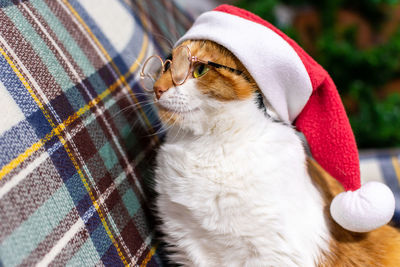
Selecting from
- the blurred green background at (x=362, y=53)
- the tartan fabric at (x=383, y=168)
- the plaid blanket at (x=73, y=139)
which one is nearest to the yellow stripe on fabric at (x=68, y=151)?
the plaid blanket at (x=73, y=139)

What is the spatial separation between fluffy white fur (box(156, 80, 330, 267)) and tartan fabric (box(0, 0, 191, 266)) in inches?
3.3

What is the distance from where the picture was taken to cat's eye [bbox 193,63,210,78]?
1.87ft

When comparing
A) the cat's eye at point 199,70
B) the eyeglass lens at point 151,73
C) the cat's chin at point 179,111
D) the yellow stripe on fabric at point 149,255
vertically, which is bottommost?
the yellow stripe on fabric at point 149,255

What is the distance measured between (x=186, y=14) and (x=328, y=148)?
76cm

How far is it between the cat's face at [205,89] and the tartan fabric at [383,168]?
0.61 metres

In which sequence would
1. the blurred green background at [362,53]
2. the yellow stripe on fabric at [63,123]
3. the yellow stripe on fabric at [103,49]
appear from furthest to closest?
the blurred green background at [362,53], the yellow stripe on fabric at [103,49], the yellow stripe on fabric at [63,123]

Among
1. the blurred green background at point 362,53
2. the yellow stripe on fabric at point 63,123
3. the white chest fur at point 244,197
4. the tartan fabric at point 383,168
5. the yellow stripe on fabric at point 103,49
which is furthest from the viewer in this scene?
the blurred green background at point 362,53

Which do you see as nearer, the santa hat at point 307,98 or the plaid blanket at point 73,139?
the plaid blanket at point 73,139

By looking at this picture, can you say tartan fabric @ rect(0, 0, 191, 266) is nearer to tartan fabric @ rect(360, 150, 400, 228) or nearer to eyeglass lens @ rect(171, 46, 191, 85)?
eyeglass lens @ rect(171, 46, 191, 85)

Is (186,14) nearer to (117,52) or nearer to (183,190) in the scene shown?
(117,52)

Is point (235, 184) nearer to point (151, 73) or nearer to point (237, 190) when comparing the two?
point (237, 190)

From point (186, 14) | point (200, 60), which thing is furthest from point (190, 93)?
point (186, 14)

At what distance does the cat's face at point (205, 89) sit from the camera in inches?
22.2

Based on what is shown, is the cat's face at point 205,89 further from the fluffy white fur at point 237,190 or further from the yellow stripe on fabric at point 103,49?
the yellow stripe on fabric at point 103,49
